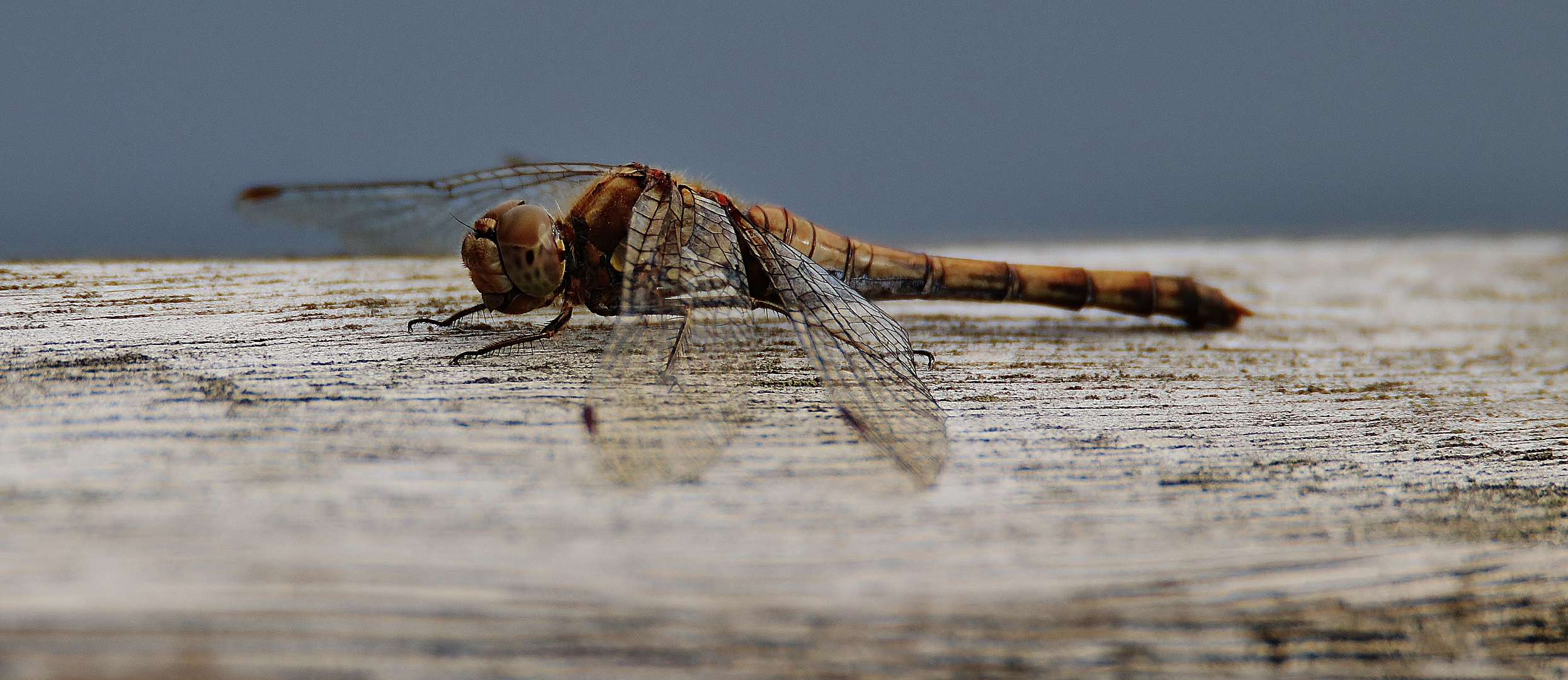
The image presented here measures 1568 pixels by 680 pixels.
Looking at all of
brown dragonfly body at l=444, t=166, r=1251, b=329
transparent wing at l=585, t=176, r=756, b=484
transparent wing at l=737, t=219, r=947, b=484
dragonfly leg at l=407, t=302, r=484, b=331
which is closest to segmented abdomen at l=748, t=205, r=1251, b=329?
brown dragonfly body at l=444, t=166, r=1251, b=329

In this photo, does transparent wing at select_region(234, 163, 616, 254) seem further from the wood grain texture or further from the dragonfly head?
the wood grain texture

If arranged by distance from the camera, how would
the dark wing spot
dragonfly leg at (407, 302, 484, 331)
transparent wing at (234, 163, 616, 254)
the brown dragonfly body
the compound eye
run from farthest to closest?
the dark wing spot, transparent wing at (234, 163, 616, 254), the brown dragonfly body, the compound eye, dragonfly leg at (407, 302, 484, 331)

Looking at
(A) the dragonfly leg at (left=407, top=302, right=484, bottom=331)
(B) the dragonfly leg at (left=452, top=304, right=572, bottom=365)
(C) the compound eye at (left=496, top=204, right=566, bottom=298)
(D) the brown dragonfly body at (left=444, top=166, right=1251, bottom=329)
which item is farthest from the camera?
(D) the brown dragonfly body at (left=444, top=166, right=1251, bottom=329)

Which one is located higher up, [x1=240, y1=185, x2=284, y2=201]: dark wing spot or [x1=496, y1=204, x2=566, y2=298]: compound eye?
[x1=240, y1=185, x2=284, y2=201]: dark wing spot

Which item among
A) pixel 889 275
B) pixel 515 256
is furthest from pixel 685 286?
pixel 889 275

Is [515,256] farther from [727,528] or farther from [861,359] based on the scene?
[727,528]

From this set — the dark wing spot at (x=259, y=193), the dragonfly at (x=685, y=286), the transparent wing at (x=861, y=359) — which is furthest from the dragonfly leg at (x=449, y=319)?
the dark wing spot at (x=259, y=193)

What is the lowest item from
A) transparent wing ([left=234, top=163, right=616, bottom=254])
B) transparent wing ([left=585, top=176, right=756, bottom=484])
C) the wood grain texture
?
the wood grain texture

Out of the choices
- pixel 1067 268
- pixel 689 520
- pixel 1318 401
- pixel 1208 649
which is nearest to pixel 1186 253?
pixel 1067 268

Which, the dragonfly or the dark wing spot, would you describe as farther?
the dark wing spot
